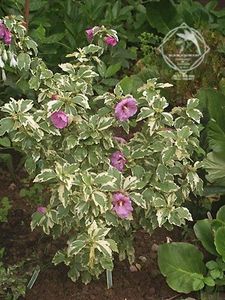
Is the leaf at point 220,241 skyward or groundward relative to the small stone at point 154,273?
skyward

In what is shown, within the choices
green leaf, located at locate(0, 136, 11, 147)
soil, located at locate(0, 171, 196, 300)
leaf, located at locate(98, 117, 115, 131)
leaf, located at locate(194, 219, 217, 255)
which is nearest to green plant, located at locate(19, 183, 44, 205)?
soil, located at locate(0, 171, 196, 300)

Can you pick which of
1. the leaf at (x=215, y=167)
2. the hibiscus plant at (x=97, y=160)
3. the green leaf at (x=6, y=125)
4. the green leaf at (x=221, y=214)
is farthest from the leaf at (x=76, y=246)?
the leaf at (x=215, y=167)

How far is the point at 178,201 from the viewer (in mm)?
3176

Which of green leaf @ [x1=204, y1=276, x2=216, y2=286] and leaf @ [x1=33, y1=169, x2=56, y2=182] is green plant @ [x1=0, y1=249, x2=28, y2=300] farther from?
green leaf @ [x1=204, y1=276, x2=216, y2=286]

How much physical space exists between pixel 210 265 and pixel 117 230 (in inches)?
18.6

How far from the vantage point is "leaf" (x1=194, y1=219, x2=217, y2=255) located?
3.39 m

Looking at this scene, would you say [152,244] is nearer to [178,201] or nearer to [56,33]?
[178,201]

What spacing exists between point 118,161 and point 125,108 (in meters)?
0.24

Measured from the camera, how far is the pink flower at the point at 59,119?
9.37ft

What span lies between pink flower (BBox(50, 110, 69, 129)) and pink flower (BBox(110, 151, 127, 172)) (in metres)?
0.28

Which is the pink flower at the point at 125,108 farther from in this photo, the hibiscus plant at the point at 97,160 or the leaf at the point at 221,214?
the leaf at the point at 221,214

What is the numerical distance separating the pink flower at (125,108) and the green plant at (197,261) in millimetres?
697

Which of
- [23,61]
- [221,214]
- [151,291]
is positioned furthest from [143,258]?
[23,61]

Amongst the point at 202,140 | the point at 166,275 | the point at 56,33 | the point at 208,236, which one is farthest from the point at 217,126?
the point at 56,33
